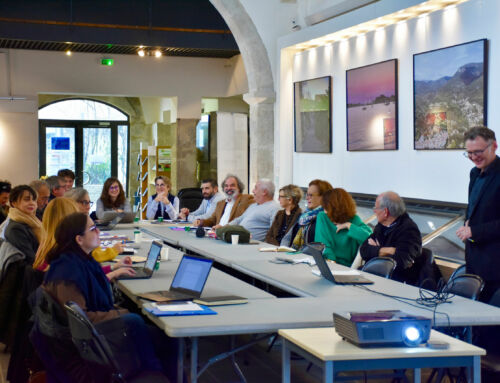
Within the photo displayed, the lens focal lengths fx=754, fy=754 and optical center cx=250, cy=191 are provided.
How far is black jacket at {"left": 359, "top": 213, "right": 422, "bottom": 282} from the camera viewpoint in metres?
6.12

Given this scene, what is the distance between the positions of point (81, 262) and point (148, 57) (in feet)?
42.0

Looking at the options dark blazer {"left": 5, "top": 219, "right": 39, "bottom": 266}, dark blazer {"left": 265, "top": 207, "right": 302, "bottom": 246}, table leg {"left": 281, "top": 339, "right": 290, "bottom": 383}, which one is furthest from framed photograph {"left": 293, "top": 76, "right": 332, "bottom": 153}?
table leg {"left": 281, "top": 339, "right": 290, "bottom": 383}

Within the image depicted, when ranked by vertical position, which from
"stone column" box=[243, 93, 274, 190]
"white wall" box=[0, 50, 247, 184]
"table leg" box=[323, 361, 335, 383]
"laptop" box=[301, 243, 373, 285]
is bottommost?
"table leg" box=[323, 361, 335, 383]

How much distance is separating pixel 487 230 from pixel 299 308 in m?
1.62

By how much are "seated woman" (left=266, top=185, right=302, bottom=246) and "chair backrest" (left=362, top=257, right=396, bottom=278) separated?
2.18 m

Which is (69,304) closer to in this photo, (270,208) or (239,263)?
(239,263)

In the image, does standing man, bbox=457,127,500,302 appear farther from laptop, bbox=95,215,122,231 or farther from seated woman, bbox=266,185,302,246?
laptop, bbox=95,215,122,231

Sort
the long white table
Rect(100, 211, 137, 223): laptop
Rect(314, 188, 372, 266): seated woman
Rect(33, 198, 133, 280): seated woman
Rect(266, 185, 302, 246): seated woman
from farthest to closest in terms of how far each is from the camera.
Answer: Rect(100, 211, 137, 223): laptop, Rect(266, 185, 302, 246): seated woman, Rect(314, 188, 372, 266): seated woman, Rect(33, 198, 133, 280): seated woman, the long white table

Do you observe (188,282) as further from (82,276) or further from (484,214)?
(484,214)

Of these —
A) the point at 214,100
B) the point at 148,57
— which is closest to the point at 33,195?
the point at 148,57

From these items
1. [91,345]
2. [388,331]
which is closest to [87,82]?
[91,345]

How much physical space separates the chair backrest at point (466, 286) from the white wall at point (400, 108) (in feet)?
8.81

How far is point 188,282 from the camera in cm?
467

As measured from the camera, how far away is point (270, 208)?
908 centimetres
